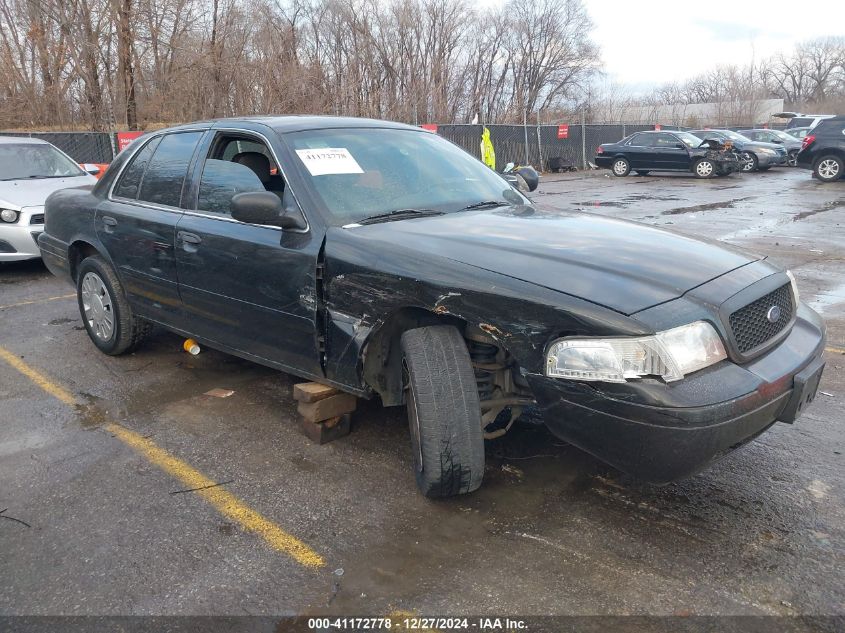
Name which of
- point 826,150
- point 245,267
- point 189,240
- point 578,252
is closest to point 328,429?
point 245,267

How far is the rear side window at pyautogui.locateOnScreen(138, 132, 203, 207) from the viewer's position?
165 inches

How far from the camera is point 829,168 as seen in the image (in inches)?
773

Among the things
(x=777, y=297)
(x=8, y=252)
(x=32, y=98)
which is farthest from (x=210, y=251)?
(x=32, y=98)

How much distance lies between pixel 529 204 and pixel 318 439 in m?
1.84

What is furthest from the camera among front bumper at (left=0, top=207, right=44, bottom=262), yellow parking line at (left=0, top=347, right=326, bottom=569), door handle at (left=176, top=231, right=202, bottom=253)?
front bumper at (left=0, top=207, right=44, bottom=262)

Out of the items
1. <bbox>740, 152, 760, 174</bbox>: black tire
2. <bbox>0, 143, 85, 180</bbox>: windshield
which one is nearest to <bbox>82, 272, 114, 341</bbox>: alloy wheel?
<bbox>0, 143, 85, 180</bbox>: windshield

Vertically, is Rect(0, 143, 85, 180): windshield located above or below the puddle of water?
above

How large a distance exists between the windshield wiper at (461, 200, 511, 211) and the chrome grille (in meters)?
1.49

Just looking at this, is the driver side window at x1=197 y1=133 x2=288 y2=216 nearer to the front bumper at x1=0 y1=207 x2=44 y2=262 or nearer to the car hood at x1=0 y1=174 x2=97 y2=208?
the car hood at x1=0 y1=174 x2=97 y2=208

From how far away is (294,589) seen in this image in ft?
8.15

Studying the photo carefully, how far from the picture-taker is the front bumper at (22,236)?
302 inches

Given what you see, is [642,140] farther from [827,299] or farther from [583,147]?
[827,299]

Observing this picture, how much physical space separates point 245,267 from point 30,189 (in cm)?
607

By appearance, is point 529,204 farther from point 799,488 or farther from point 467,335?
point 799,488
